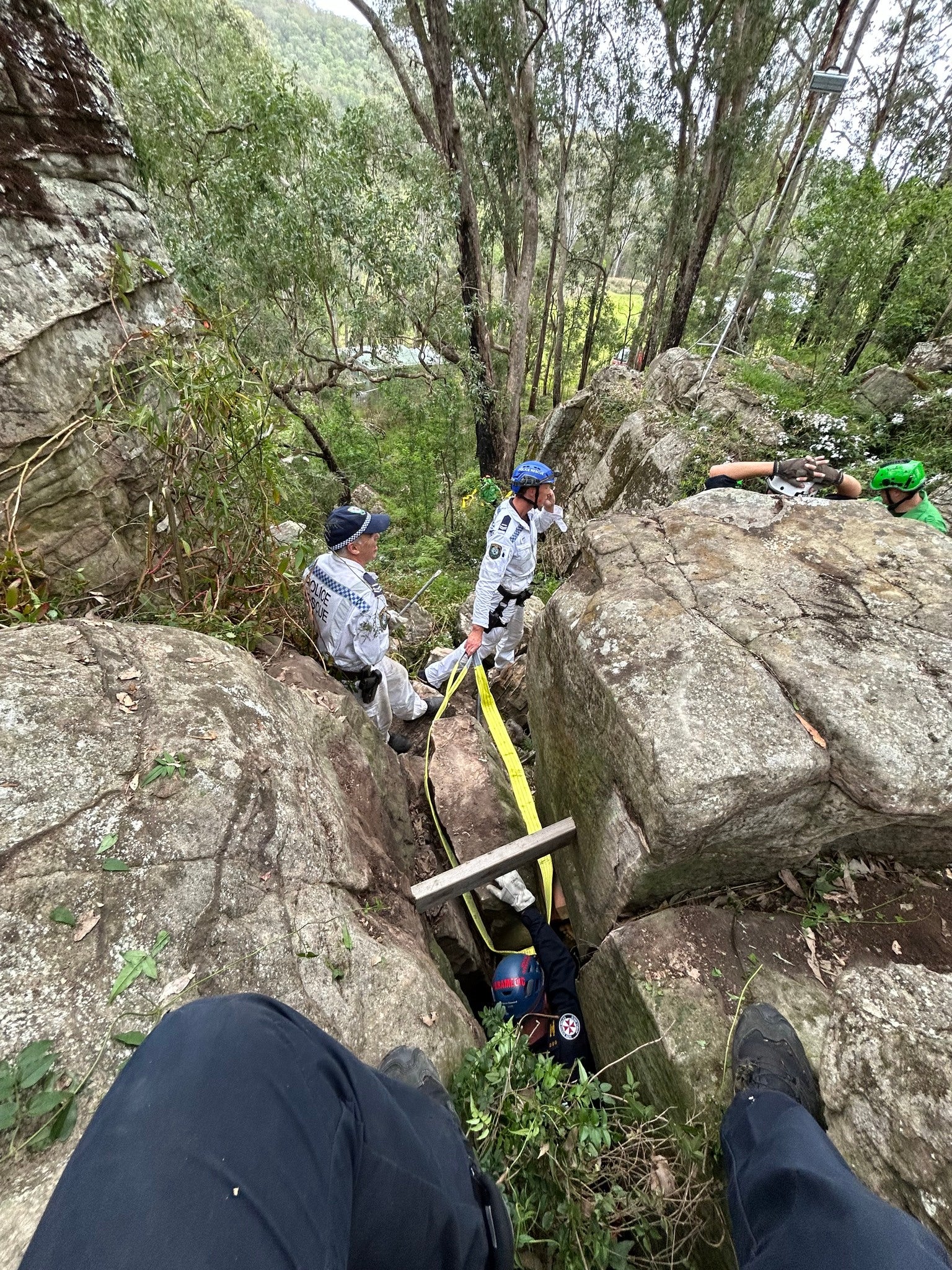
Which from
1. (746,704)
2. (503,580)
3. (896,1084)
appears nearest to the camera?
(896,1084)

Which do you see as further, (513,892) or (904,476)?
(904,476)

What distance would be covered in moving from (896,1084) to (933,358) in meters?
10.7

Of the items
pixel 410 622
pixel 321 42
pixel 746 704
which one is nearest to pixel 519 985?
pixel 746 704

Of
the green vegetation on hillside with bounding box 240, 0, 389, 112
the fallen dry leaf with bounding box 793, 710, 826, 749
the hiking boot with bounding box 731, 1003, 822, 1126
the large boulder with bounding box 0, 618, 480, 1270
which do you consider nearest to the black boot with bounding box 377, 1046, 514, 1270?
the large boulder with bounding box 0, 618, 480, 1270

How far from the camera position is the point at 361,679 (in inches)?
176

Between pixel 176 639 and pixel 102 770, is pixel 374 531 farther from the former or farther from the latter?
pixel 102 770

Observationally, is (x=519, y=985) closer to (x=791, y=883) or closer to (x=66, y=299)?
(x=791, y=883)

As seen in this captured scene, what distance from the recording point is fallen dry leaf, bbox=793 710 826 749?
255 cm

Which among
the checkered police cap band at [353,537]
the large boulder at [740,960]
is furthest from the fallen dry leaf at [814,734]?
the checkered police cap band at [353,537]

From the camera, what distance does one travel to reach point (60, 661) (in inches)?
88.9

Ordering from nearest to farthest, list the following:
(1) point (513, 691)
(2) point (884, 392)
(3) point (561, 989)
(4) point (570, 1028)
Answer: (4) point (570, 1028) → (3) point (561, 989) → (1) point (513, 691) → (2) point (884, 392)

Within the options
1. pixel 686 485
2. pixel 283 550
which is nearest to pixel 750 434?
pixel 686 485

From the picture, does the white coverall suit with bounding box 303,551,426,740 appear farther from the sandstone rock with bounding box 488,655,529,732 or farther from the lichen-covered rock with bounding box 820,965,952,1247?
the lichen-covered rock with bounding box 820,965,952,1247

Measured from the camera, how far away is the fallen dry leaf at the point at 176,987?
1.66 metres
